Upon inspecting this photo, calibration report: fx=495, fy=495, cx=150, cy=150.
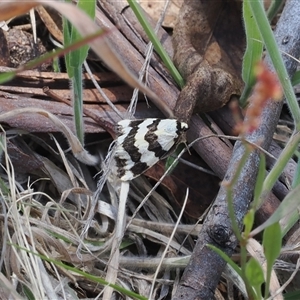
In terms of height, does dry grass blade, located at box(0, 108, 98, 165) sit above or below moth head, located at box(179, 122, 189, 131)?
below

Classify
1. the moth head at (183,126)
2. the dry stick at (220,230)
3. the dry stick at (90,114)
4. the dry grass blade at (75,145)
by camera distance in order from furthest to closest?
1. the dry stick at (90,114)
2. the moth head at (183,126)
3. the dry grass blade at (75,145)
4. the dry stick at (220,230)

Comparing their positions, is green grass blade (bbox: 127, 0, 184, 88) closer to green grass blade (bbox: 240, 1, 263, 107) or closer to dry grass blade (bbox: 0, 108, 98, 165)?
green grass blade (bbox: 240, 1, 263, 107)

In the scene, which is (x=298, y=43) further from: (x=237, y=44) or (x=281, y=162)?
(x=281, y=162)

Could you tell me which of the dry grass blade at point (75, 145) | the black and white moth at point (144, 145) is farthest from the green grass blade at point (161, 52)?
the dry grass blade at point (75, 145)

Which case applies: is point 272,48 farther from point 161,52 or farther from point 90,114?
point 90,114

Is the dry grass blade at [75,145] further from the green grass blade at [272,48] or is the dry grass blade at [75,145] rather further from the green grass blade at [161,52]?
the green grass blade at [272,48]

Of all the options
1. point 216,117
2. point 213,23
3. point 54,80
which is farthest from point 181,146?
point 213,23

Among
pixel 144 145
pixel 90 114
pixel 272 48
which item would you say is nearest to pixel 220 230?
pixel 144 145

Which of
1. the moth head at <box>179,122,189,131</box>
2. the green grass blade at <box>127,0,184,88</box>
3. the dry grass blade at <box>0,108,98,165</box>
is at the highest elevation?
the green grass blade at <box>127,0,184,88</box>

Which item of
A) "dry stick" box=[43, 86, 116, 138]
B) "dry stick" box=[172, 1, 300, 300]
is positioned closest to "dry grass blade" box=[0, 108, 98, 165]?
"dry stick" box=[43, 86, 116, 138]
